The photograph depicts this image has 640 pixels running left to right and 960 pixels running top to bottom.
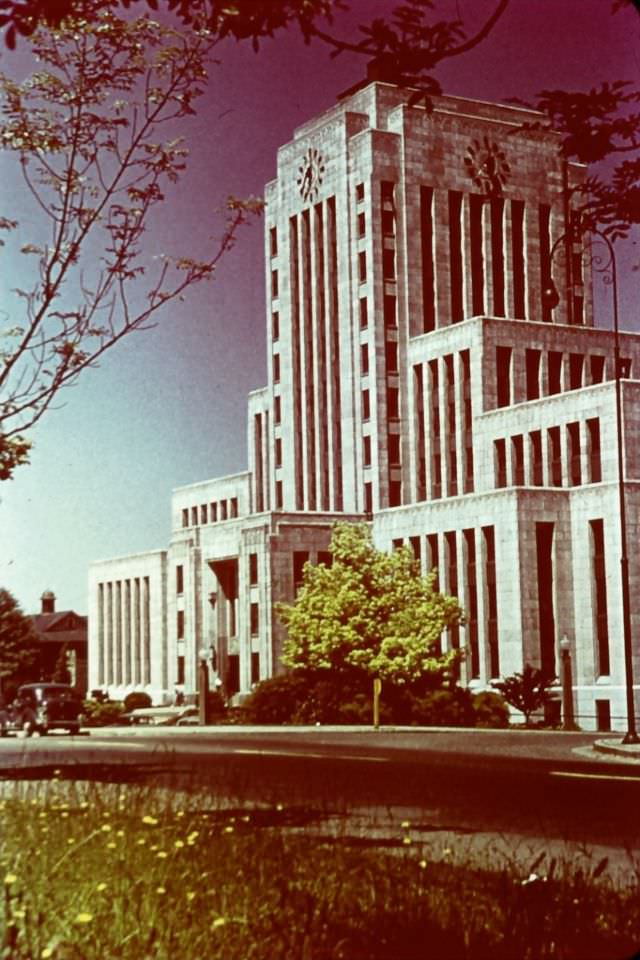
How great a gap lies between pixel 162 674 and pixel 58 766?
674cm

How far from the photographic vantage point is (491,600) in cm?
5750

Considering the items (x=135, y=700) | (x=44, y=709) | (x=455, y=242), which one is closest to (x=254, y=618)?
(x=455, y=242)

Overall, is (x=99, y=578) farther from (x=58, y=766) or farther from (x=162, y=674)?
(x=162, y=674)

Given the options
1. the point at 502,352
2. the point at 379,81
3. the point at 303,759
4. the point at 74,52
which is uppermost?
the point at 502,352

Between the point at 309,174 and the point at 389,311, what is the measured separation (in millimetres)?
24908

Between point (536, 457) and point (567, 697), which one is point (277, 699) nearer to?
point (567, 697)

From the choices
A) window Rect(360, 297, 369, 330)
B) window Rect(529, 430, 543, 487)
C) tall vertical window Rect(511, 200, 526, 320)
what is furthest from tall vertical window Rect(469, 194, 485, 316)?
window Rect(529, 430, 543, 487)

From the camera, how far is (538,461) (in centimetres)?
6191

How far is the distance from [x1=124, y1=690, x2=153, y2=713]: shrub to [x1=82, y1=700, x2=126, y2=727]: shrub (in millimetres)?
125

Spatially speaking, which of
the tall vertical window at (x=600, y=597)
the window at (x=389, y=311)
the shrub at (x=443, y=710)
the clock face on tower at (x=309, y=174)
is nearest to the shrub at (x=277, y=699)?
the shrub at (x=443, y=710)

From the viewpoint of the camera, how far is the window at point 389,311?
46.1 m

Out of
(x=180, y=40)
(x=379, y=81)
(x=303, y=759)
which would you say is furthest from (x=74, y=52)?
(x=303, y=759)

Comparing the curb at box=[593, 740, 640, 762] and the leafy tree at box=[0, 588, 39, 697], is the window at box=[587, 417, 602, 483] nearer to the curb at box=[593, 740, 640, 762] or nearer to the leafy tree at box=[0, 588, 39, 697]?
the curb at box=[593, 740, 640, 762]

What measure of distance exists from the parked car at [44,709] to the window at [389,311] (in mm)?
33195
